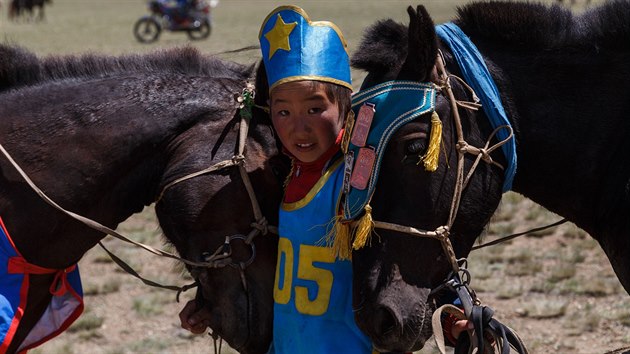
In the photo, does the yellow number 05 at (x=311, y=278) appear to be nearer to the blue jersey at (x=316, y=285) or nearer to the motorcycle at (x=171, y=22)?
the blue jersey at (x=316, y=285)

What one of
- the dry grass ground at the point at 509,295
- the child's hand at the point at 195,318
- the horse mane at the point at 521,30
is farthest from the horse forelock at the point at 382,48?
the dry grass ground at the point at 509,295

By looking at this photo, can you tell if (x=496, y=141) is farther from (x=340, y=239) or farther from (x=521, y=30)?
(x=340, y=239)

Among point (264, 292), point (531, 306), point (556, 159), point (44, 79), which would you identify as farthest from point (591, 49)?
A: point (531, 306)

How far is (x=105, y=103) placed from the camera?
311 cm

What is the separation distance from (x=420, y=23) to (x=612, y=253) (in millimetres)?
925

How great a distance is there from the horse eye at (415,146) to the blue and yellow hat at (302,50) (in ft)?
1.15

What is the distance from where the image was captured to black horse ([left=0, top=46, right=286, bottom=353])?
3.05m

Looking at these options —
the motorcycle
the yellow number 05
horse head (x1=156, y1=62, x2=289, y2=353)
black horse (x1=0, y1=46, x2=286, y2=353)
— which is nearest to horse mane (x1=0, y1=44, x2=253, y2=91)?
black horse (x1=0, y1=46, x2=286, y2=353)

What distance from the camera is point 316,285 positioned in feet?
9.43

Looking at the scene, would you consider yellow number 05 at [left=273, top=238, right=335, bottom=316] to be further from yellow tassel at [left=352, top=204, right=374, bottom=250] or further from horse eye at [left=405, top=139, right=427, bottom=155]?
horse eye at [left=405, top=139, right=427, bottom=155]

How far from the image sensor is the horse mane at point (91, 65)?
3.26 metres

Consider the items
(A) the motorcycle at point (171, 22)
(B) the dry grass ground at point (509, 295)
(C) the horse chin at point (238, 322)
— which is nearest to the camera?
(C) the horse chin at point (238, 322)

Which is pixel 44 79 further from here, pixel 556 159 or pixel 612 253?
pixel 612 253

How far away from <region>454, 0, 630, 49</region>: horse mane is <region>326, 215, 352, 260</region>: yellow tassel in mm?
740
